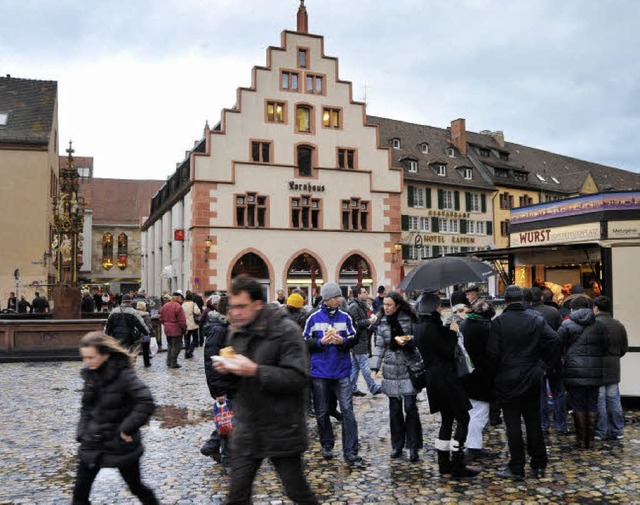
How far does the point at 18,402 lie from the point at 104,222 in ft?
214

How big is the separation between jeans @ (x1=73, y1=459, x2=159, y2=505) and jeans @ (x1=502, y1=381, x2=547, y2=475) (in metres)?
3.38

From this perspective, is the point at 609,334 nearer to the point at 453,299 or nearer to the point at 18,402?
the point at 453,299

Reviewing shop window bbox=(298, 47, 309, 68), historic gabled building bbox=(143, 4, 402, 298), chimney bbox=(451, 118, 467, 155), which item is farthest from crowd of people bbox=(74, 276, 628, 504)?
chimney bbox=(451, 118, 467, 155)

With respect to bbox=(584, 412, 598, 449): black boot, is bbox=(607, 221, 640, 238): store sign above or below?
above

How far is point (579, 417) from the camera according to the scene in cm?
727

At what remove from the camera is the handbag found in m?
6.37

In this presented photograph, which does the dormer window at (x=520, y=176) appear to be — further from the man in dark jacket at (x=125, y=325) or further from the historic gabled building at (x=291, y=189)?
the man in dark jacket at (x=125, y=325)

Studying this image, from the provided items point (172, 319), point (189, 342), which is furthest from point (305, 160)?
point (172, 319)

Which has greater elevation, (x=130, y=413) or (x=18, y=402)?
(x=130, y=413)

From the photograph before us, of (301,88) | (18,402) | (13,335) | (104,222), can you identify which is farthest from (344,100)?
(104,222)

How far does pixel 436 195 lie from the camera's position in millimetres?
46875

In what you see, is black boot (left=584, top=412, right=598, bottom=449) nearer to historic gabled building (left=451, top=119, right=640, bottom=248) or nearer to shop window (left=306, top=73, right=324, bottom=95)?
shop window (left=306, top=73, right=324, bottom=95)

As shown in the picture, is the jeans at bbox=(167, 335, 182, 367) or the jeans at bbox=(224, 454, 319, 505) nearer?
the jeans at bbox=(224, 454, 319, 505)

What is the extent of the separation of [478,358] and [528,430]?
0.80 metres
